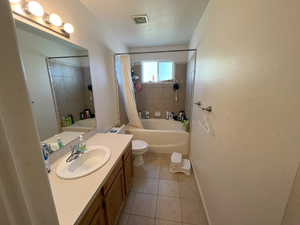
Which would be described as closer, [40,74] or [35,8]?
[35,8]

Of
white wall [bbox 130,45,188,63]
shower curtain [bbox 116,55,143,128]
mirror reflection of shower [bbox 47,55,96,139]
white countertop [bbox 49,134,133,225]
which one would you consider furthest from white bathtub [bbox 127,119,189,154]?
white wall [bbox 130,45,188,63]

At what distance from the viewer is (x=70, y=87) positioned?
1.45 meters

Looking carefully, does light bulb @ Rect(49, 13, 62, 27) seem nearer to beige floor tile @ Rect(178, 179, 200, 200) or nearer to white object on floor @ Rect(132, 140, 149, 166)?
white object on floor @ Rect(132, 140, 149, 166)

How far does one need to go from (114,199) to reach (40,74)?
1.29 metres

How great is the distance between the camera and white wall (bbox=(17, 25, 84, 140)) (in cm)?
100

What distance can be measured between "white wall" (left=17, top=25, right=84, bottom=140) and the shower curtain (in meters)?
1.43

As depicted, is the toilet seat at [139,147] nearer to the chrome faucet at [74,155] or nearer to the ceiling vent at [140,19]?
the chrome faucet at [74,155]

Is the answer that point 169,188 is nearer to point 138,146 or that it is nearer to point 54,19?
point 138,146

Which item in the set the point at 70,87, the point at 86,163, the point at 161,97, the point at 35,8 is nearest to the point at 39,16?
the point at 35,8

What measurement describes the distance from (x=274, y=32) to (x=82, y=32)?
1.80m

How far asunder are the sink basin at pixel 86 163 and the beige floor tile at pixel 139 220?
2.46ft

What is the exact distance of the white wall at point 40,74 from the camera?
1.00 metres

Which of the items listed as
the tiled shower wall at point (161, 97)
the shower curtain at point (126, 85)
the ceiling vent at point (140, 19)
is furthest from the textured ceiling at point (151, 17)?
the tiled shower wall at point (161, 97)

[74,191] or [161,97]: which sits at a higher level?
[161,97]
